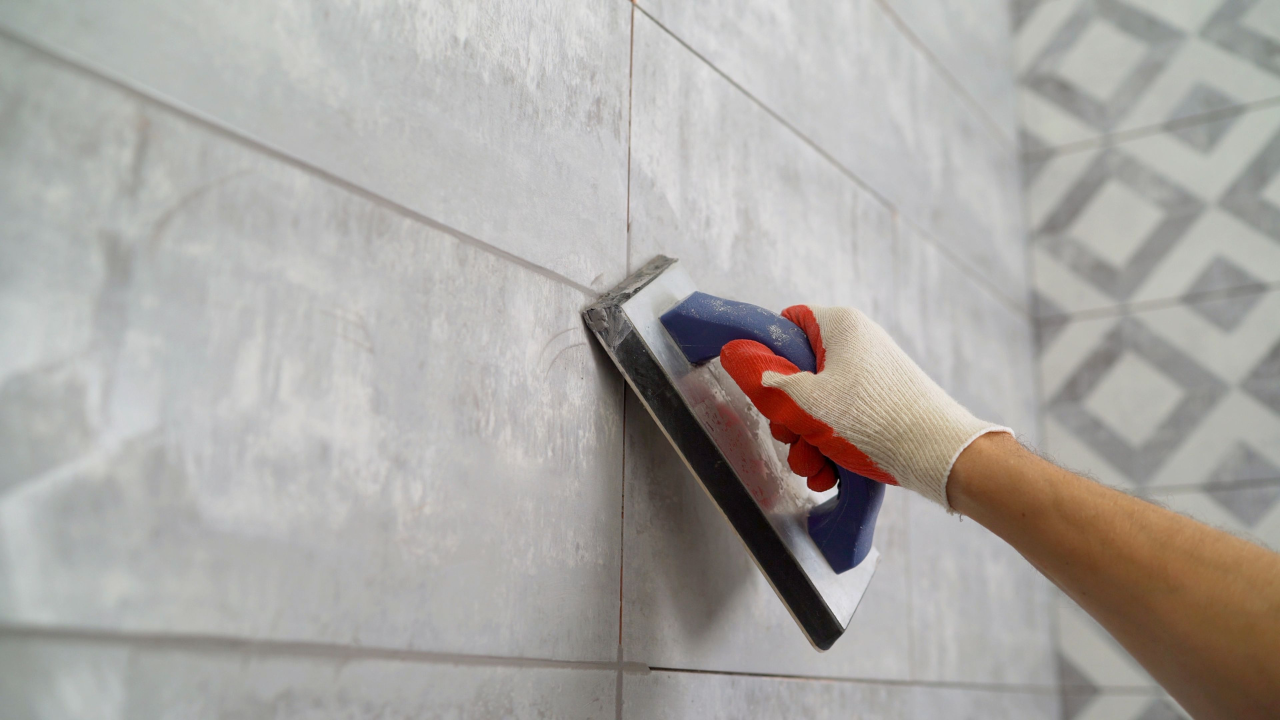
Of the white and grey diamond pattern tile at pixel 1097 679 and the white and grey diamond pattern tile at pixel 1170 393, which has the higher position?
the white and grey diamond pattern tile at pixel 1170 393

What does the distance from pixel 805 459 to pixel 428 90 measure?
0.39 meters

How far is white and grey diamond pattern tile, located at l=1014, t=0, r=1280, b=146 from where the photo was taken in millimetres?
1730

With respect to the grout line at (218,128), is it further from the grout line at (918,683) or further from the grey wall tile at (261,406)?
the grout line at (918,683)

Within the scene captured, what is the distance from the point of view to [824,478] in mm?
720

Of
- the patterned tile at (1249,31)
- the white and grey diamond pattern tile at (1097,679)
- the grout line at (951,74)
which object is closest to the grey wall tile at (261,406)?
the grout line at (951,74)

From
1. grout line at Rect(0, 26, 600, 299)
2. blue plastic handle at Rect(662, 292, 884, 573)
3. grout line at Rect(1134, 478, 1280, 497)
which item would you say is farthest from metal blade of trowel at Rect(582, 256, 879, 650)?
grout line at Rect(1134, 478, 1280, 497)

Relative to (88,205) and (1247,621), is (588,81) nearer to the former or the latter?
(88,205)

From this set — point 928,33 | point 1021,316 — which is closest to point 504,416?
point 928,33

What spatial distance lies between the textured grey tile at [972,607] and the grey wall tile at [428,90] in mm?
603

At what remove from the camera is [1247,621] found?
1.69 feet

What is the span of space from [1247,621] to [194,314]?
60 cm

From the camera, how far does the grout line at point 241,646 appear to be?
40 cm

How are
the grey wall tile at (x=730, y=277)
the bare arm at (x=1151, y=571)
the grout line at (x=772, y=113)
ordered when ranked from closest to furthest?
the bare arm at (x=1151, y=571) < the grey wall tile at (x=730, y=277) < the grout line at (x=772, y=113)

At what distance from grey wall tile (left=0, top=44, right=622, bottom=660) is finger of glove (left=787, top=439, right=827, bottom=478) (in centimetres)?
17
